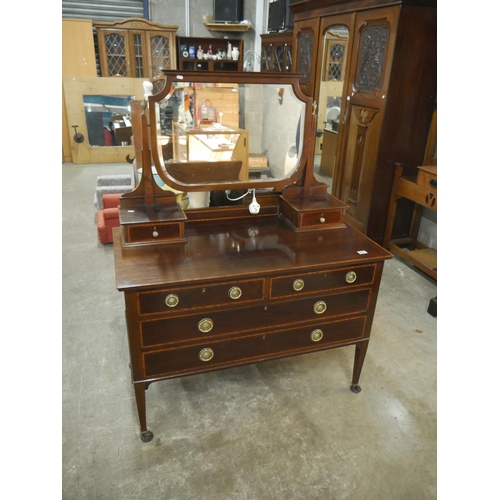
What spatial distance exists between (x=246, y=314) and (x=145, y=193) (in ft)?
2.21

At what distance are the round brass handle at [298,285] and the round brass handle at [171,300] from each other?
1.53 feet

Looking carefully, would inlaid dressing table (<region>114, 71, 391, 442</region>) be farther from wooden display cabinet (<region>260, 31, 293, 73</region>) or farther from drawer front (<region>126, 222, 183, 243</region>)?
wooden display cabinet (<region>260, 31, 293, 73</region>)

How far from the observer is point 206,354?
1.67 m

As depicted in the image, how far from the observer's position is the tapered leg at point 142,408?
1655mm

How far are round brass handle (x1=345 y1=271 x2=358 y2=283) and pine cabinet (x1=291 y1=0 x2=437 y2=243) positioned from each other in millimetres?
1785

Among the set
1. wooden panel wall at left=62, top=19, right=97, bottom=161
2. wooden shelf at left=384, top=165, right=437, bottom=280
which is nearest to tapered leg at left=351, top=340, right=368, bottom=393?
wooden shelf at left=384, top=165, right=437, bottom=280

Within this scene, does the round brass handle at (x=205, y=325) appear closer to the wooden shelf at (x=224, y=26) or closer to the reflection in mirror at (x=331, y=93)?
the reflection in mirror at (x=331, y=93)

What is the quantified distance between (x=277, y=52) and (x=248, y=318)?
448 cm

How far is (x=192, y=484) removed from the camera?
1.58 m

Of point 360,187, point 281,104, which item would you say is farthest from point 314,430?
point 360,187

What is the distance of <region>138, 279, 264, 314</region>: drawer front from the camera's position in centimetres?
148

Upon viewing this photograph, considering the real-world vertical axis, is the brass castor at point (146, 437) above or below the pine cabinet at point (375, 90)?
below

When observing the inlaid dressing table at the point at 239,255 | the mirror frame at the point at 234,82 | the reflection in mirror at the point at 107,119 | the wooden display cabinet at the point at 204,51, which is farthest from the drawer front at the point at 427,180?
the reflection in mirror at the point at 107,119

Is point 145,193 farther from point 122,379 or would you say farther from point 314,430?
point 314,430
